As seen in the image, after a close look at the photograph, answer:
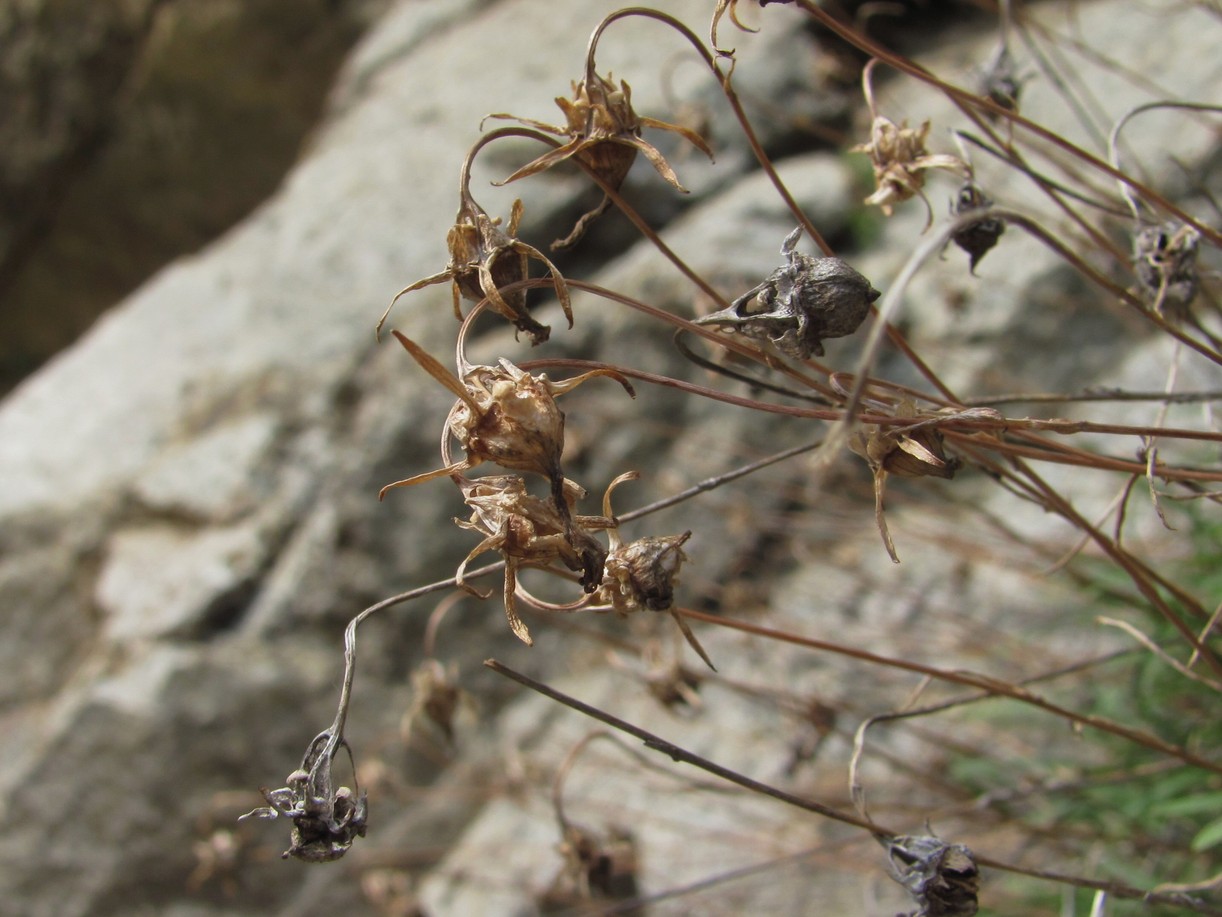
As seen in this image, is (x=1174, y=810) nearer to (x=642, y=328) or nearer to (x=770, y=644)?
(x=770, y=644)

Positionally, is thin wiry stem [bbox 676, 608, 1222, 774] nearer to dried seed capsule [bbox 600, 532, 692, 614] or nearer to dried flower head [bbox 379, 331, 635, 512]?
dried seed capsule [bbox 600, 532, 692, 614]

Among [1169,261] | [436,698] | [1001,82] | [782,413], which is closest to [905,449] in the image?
[782,413]

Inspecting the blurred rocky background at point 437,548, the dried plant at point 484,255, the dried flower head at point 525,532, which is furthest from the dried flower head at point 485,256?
the blurred rocky background at point 437,548

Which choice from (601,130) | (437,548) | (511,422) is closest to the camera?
(511,422)

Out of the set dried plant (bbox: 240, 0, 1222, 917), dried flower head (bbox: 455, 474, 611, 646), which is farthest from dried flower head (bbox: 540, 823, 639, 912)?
dried flower head (bbox: 455, 474, 611, 646)

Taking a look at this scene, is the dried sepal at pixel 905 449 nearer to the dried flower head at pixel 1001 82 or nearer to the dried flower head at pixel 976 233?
the dried flower head at pixel 976 233

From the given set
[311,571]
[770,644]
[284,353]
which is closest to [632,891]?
[770,644]

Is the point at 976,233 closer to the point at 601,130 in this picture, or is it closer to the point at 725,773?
the point at 601,130

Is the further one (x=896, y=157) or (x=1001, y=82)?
(x=1001, y=82)
